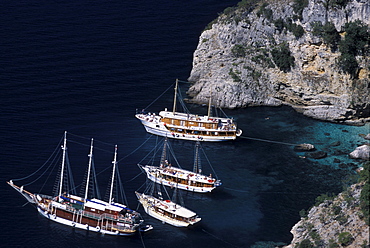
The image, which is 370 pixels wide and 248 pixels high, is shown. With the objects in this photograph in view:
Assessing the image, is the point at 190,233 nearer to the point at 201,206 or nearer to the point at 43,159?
the point at 201,206

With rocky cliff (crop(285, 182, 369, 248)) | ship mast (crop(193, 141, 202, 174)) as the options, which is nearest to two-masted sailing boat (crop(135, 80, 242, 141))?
ship mast (crop(193, 141, 202, 174))

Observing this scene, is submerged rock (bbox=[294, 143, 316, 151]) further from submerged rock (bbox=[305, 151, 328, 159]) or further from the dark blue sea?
the dark blue sea

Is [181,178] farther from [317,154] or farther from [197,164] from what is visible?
A: [317,154]

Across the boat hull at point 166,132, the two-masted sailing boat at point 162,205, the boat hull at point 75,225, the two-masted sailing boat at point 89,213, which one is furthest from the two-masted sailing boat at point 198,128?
the boat hull at point 75,225

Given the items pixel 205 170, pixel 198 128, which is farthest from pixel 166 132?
pixel 205 170

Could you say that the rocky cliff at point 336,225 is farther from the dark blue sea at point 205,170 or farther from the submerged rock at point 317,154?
the submerged rock at point 317,154

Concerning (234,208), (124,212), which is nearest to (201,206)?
(234,208)
